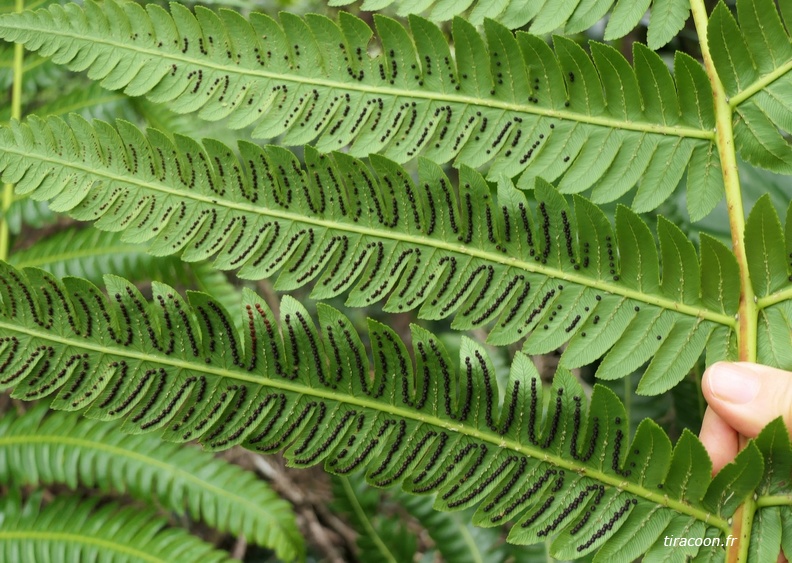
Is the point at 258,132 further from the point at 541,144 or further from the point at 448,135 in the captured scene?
the point at 541,144

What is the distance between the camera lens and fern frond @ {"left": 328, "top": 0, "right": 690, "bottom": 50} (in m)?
1.58

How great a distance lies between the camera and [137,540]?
2031 millimetres

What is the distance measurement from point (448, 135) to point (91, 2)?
3.49 ft

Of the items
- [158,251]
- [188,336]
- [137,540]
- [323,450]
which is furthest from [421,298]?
[137,540]

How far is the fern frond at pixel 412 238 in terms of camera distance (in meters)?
1.41

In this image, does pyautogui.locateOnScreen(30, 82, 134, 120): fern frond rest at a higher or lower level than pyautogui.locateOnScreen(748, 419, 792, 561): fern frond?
higher

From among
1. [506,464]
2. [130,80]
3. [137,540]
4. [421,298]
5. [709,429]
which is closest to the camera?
[506,464]

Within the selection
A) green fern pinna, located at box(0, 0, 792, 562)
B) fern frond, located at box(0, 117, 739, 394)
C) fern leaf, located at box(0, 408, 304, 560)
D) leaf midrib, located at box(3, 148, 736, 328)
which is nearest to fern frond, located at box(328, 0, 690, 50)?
green fern pinna, located at box(0, 0, 792, 562)

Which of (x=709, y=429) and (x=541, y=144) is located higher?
(x=541, y=144)

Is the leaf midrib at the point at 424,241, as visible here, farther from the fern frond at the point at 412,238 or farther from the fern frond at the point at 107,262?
the fern frond at the point at 107,262

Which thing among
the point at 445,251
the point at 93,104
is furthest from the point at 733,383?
the point at 93,104

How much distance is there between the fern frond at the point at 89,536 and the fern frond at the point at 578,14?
1.76 metres

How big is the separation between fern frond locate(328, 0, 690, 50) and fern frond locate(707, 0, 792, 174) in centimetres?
16

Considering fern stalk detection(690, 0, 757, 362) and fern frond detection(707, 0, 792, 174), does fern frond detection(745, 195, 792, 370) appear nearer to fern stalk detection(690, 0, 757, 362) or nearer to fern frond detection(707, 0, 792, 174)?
fern stalk detection(690, 0, 757, 362)
